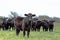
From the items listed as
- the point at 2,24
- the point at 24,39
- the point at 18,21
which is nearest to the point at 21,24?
the point at 18,21

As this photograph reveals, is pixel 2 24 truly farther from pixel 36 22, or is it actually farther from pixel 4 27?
pixel 36 22

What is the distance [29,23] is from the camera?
19984mm

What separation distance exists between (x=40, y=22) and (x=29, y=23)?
15384 mm

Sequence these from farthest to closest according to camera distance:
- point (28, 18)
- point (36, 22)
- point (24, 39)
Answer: point (36, 22)
point (28, 18)
point (24, 39)

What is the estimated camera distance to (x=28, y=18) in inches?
783

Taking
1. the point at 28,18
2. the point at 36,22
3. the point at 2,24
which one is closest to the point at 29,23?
the point at 28,18

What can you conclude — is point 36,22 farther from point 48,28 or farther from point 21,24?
point 21,24

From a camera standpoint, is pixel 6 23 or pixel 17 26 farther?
pixel 6 23

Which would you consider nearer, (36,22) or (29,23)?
(29,23)

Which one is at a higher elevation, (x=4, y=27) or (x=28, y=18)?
(x=28, y=18)

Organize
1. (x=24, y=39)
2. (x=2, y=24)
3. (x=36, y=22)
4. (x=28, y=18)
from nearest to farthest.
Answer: (x=24, y=39), (x=28, y=18), (x=36, y=22), (x=2, y=24)

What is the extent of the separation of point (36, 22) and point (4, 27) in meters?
4.37

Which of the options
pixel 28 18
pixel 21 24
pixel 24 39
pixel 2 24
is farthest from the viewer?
pixel 2 24

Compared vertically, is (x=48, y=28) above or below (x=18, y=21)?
below
